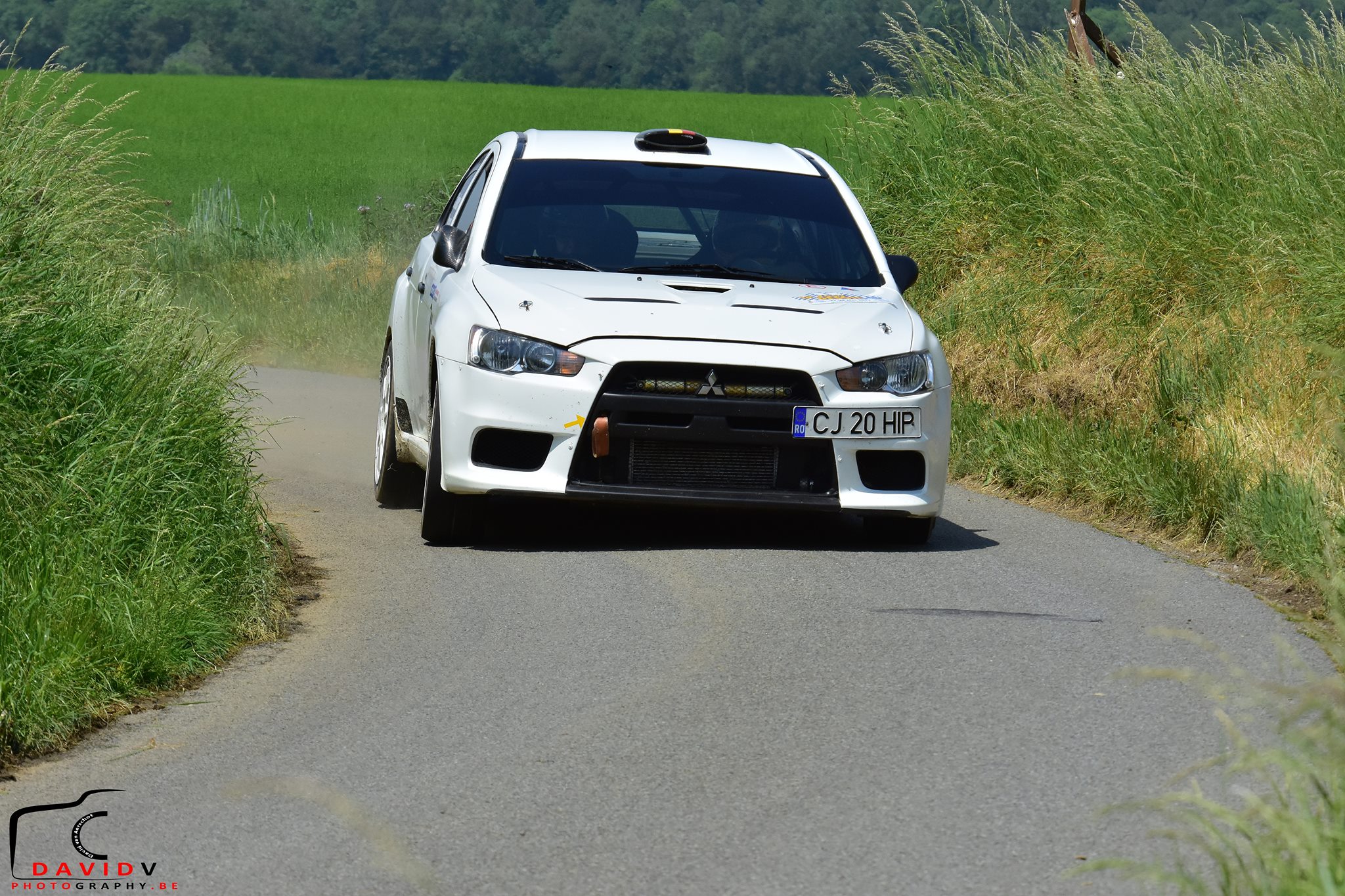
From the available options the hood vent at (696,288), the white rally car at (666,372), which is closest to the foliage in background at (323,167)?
the white rally car at (666,372)

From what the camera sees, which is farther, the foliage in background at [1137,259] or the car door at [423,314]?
the foliage in background at [1137,259]

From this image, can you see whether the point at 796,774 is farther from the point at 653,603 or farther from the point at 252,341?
the point at 252,341

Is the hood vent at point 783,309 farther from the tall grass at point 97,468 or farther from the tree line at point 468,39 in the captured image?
the tree line at point 468,39

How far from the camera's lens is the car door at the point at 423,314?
8.97 metres

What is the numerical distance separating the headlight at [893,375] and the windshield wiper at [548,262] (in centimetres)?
141

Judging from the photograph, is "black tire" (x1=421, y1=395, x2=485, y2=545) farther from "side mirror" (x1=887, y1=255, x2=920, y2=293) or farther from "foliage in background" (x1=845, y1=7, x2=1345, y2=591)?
"foliage in background" (x1=845, y1=7, x2=1345, y2=591)

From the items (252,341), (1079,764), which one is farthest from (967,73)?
(1079,764)

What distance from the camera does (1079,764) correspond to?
17.6 feet

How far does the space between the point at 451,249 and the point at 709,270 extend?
47.2 inches

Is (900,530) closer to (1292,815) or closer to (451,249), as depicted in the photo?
(451,249)

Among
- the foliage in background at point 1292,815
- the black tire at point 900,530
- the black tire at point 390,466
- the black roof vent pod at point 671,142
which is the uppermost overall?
the foliage in background at point 1292,815

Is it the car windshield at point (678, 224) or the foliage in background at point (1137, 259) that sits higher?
the car windshield at point (678, 224)

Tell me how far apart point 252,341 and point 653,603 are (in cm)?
1340

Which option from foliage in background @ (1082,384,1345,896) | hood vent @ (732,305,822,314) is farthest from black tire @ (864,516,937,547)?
foliage in background @ (1082,384,1345,896)
